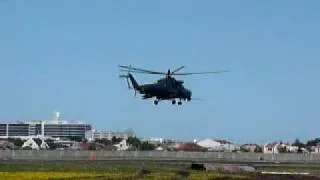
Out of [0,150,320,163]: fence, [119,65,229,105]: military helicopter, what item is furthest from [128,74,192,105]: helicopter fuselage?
[0,150,320,163]: fence

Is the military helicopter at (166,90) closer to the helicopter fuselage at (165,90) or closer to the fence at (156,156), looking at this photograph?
the helicopter fuselage at (165,90)

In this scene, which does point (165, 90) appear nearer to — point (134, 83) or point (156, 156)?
point (134, 83)

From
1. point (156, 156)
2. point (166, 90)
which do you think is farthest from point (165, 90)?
point (156, 156)

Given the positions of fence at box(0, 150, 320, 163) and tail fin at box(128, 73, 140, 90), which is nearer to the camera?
tail fin at box(128, 73, 140, 90)

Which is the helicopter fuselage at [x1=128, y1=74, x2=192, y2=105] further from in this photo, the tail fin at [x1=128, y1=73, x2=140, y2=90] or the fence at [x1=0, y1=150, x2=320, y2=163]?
the fence at [x1=0, y1=150, x2=320, y2=163]

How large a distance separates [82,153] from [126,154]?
27.8 ft

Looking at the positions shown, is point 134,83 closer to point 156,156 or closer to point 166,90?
point 166,90

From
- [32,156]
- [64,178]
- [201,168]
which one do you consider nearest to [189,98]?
[201,168]

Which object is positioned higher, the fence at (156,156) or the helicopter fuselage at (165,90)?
the helicopter fuselage at (165,90)

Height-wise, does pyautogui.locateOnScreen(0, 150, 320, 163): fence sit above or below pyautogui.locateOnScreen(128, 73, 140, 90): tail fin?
below

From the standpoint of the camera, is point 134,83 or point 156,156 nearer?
point 134,83

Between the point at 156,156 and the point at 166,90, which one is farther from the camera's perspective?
the point at 156,156

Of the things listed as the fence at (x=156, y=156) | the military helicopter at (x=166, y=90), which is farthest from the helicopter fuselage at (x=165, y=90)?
the fence at (x=156, y=156)

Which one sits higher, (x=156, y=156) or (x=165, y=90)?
(x=165, y=90)
